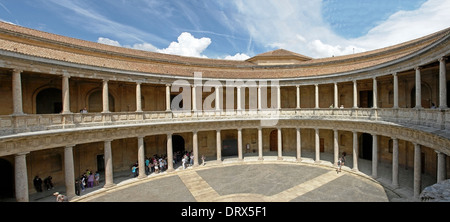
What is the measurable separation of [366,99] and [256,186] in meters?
16.9

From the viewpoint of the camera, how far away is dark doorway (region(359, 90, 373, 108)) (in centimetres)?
2388

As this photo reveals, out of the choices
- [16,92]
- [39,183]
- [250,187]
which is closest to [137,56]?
[16,92]

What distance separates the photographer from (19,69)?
12.5m

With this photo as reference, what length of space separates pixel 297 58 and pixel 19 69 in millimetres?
31401

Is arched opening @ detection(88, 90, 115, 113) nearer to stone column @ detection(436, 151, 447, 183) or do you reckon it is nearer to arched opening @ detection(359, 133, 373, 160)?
stone column @ detection(436, 151, 447, 183)

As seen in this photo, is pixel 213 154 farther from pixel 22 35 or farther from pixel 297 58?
pixel 22 35

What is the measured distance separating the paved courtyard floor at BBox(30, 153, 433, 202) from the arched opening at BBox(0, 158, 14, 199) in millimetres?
2105

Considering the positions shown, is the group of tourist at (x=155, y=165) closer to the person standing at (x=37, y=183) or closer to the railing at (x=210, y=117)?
the railing at (x=210, y=117)

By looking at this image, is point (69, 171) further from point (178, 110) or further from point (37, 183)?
point (178, 110)

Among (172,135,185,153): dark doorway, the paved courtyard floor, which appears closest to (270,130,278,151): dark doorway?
the paved courtyard floor

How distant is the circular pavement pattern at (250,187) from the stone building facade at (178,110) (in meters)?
2.02

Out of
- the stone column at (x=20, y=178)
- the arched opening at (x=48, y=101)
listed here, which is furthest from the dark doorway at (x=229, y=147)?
the stone column at (x=20, y=178)

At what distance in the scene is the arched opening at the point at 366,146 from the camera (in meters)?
24.6

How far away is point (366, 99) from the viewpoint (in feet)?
78.9
